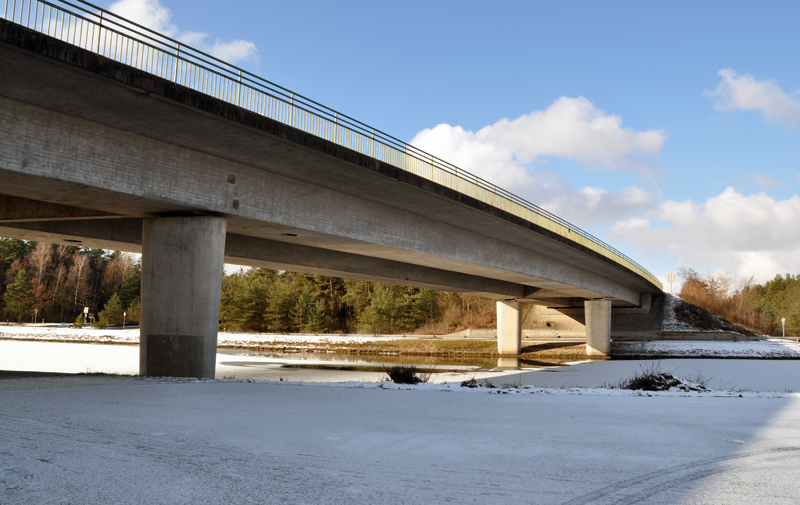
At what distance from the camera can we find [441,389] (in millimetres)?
13766

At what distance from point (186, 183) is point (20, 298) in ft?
302

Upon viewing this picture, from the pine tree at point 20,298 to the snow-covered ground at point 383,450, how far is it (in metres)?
94.9

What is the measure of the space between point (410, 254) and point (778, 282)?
6081 inches

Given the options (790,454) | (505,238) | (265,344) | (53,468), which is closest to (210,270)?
(53,468)

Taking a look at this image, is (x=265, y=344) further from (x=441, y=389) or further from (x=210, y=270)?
(x=441, y=389)

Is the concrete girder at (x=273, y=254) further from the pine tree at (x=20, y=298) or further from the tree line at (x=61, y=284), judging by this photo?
the pine tree at (x=20, y=298)

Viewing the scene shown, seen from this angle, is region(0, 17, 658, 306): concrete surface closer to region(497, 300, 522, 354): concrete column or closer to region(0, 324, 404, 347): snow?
region(497, 300, 522, 354): concrete column

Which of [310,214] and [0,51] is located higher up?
[0,51]

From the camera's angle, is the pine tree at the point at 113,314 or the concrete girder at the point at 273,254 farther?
the pine tree at the point at 113,314

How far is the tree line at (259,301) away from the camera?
8462 centimetres

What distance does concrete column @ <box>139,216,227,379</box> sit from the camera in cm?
1717

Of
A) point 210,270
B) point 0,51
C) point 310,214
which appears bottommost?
point 210,270

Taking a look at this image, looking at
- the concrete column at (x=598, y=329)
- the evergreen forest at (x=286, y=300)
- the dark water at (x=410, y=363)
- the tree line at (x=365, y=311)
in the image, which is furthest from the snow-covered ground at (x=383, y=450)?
the tree line at (x=365, y=311)

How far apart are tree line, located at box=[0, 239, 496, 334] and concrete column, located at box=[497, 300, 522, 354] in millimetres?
20623
